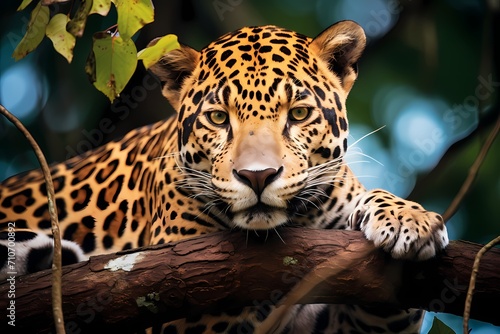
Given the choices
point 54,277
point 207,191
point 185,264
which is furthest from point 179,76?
point 54,277

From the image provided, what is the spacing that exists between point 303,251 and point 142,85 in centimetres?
309

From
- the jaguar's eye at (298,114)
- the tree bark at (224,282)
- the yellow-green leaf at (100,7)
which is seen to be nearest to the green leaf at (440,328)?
the tree bark at (224,282)

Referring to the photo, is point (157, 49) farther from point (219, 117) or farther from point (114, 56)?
point (219, 117)

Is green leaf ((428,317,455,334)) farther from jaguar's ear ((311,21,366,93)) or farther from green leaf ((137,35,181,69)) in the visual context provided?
jaguar's ear ((311,21,366,93))

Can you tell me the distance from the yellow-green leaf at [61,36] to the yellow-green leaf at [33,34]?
3 cm

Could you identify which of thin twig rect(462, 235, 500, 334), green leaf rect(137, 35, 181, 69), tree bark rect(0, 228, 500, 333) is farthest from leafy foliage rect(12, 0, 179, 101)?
thin twig rect(462, 235, 500, 334)

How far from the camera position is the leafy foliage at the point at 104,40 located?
3705 mm

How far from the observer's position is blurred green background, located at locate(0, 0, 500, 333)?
750 centimetres

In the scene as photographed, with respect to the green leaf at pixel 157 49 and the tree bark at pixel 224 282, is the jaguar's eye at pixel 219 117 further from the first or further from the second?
the green leaf at pixel 157 49

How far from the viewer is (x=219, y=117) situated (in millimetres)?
5277

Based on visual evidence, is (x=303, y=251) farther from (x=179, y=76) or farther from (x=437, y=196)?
(x=437, y=196)

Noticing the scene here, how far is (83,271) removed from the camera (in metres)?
4.62

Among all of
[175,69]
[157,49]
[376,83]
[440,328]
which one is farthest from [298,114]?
[376,83]

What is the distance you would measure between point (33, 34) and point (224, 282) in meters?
1.66
